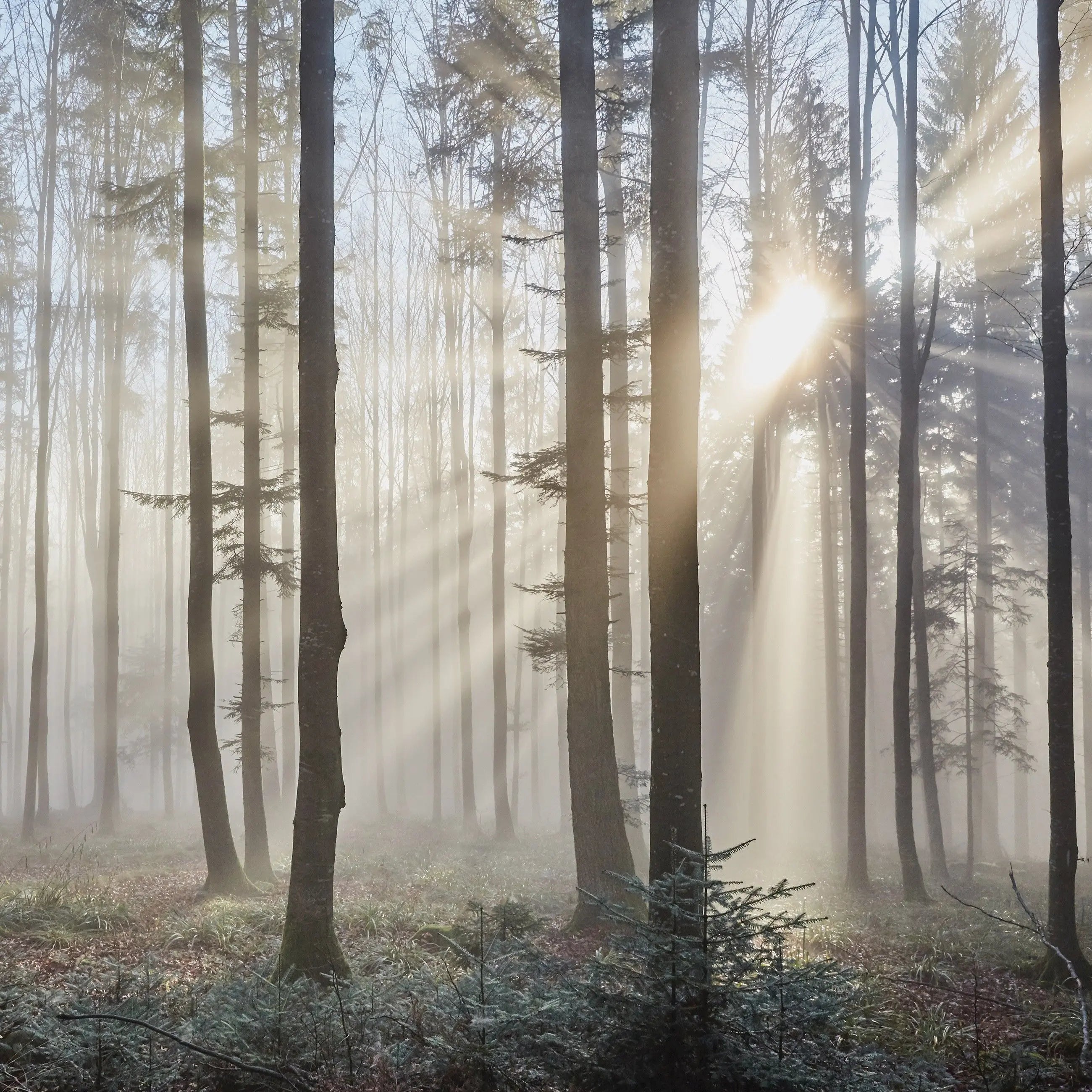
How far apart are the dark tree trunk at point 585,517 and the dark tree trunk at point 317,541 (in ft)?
9.01

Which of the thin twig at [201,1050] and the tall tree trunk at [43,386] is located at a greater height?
the tall tree trunk at [43,386]

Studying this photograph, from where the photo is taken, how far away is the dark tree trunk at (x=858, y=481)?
13.7 metres

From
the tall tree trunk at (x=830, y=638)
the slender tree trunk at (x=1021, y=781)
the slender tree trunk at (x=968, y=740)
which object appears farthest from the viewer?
the slender tree trunk at (x=1021, y=781)

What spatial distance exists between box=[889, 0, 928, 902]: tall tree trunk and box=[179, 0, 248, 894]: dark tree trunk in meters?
10.0

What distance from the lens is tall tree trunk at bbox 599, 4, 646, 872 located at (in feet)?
34.8

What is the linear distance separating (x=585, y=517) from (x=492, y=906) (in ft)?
16.2

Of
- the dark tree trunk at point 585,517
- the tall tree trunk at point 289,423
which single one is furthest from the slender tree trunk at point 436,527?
the dark tree trunk at point 585,517

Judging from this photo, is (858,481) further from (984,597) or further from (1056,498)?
(984,597)

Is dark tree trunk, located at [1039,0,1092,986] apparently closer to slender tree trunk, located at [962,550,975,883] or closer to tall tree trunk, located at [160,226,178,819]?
slender tree trunk, located at [962,550,975,883]

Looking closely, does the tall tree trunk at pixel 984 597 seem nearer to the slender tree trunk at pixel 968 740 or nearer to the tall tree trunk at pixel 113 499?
the slender tree trunk at pixel 968 740

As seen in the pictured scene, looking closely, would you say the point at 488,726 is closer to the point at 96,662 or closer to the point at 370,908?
the point at 96,662

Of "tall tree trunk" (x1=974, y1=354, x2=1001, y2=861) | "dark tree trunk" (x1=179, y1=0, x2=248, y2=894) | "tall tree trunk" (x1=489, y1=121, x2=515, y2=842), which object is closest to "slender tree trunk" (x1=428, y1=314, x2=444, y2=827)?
"tall tree trunk" (x1=489, y1=121, x2=515, y2=842)

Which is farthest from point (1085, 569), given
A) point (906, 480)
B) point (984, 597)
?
point (906, 480)

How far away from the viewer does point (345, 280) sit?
80.3 ft
